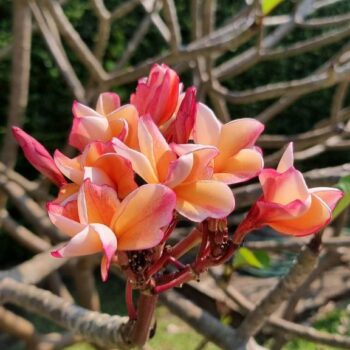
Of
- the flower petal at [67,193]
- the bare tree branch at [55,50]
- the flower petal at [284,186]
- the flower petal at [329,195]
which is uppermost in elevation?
the flower petal at [67,193]

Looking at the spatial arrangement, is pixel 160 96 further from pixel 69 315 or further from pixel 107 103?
pixel 69 315

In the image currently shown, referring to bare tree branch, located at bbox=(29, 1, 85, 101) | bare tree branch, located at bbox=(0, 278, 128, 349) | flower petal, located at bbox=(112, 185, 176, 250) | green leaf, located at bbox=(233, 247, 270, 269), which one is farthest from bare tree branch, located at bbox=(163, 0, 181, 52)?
flower petal, located at bbox=(112, 185, 176, 250)

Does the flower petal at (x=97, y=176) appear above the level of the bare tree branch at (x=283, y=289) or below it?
above

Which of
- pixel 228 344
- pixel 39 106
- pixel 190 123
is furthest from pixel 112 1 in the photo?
pixel 190 123

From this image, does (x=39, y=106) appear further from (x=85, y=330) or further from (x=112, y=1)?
(x=85, y=330)

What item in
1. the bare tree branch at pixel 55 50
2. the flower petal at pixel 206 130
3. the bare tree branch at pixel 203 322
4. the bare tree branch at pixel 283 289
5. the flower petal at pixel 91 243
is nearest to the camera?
the flower petal at pixel 91 243

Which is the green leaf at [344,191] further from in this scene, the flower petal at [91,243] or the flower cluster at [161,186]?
the flower petal at [91,243]

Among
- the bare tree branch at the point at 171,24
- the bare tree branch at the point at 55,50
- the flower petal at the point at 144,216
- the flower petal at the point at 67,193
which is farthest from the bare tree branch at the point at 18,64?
the flower petal at the point at 144,216

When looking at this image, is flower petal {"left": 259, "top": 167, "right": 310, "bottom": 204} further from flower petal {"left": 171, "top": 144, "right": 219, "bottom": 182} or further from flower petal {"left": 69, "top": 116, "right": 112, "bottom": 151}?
flower petal {"left": 69, "top": 116, "right": 112, "bottom": 151}
